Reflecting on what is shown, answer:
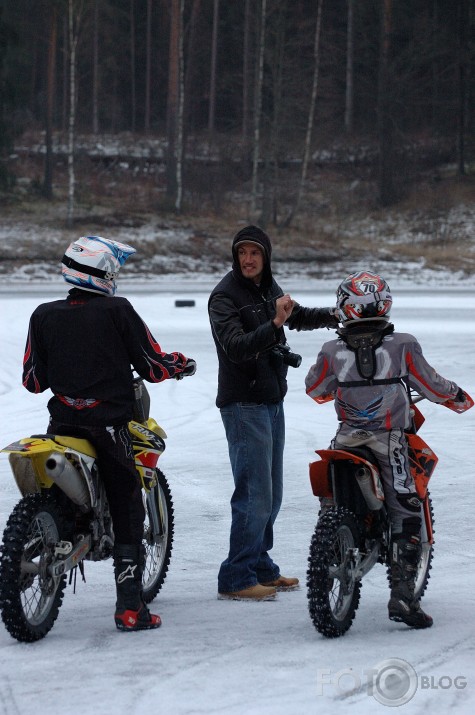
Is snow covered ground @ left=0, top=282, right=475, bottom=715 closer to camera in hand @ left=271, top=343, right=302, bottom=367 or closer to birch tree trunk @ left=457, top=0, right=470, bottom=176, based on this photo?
camera in hand @ left=271, top=343, right=302, bottom=367

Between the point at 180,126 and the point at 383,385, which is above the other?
the point at 383,385

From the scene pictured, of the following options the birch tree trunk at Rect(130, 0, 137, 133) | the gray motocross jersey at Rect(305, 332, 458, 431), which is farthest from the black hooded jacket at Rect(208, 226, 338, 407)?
the birch tree trunk at Rect(130, 0, 137, 133)

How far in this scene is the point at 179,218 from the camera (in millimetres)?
39844

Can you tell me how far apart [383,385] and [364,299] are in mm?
393

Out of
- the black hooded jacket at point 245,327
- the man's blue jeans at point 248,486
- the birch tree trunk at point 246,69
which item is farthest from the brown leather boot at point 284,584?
the birch tree trunk at point 246,69

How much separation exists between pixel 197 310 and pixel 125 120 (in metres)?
42.2

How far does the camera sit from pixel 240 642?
4.84 m

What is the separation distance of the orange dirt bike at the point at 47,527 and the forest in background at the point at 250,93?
3406cm

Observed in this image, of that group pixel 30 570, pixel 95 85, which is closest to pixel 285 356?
pixel 30 570

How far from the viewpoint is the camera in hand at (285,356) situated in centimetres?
549

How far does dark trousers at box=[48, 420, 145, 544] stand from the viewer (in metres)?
5.02

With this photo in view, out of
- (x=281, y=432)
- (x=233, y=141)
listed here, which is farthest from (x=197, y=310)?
(x=233, y=141)

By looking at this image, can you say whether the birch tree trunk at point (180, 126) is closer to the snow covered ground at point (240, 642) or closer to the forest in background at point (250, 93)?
the forest in background at point (250, 93)

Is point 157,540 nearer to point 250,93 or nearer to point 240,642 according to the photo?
point 240,642
